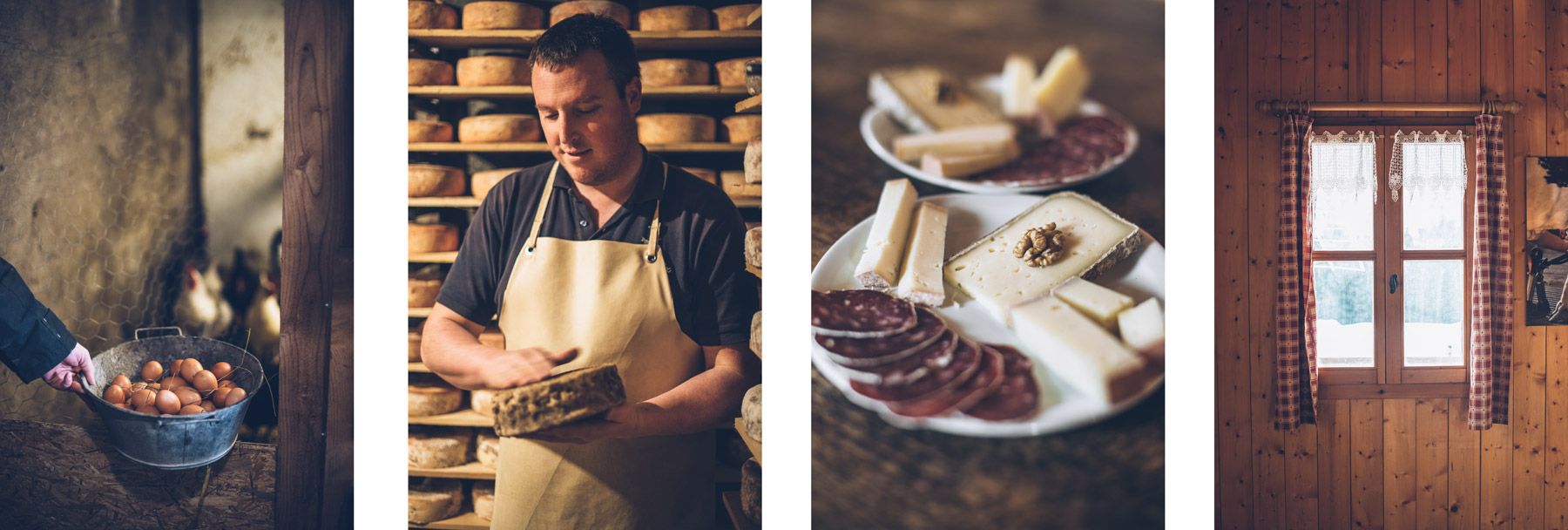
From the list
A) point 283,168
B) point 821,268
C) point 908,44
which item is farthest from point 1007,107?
point 283,168

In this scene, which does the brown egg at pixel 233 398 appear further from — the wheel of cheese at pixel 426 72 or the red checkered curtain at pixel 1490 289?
the red checkered curtain at pixel 1490 289

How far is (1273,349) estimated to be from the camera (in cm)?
233

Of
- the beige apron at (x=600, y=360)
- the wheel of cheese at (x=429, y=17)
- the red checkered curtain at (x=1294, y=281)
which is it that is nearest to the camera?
the beige apron at (x=600, y=360)

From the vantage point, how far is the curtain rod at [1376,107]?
2275 millimetres

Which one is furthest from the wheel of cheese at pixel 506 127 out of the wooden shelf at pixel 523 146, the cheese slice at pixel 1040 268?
the cheese slice at pixel 1040 268

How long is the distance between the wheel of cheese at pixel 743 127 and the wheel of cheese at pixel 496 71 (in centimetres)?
46

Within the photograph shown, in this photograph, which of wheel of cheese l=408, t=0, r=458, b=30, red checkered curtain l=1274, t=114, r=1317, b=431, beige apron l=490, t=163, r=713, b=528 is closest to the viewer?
beige apron l=490, t=163, r=713, b=528

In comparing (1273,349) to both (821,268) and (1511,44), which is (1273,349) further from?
(821,268)

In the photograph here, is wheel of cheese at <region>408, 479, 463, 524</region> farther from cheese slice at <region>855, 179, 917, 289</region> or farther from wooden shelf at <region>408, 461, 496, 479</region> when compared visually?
cheese slice at <region>855, 179, 917, 289</region>

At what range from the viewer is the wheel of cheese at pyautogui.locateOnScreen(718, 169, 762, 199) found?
5.03ft

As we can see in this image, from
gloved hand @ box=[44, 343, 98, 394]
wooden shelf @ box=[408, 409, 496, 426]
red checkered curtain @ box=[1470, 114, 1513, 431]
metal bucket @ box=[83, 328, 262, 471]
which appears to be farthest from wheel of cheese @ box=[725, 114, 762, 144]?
red checkered curtain @ box=[1470, 114, 1513, 431]

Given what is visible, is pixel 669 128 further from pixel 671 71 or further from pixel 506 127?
pixel 506 127

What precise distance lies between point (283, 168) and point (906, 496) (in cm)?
164

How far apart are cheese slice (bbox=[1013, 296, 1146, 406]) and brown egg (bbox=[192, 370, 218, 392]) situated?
1872mm
